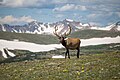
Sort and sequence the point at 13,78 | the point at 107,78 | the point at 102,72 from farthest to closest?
the point at 13,78, the point at 102,72, the point at 107,78

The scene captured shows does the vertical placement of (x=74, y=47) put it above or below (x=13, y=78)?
below

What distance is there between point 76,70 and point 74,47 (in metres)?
14.9

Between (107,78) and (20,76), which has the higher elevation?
(107,78)

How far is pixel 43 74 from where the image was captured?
→ 2584cm

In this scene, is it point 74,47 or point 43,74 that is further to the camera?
point 74,47

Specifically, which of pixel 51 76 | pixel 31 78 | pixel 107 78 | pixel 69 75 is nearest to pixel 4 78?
pixel 31 78

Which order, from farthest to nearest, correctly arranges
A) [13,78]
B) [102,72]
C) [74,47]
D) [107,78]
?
1. [74,47]
2. [13,78]
3. [102,72]
4. [107,78]

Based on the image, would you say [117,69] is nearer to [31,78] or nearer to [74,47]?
[31,78]

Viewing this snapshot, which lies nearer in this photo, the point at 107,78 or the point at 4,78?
the point at 107,78

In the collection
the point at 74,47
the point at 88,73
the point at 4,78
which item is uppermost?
the point at 88,73

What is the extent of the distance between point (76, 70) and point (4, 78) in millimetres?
7022

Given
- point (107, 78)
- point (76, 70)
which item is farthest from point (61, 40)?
point (107, 78)

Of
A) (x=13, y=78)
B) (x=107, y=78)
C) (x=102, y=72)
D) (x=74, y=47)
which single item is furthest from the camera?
(x=74, y=47)

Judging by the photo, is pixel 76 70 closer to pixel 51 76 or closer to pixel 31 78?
pixel 51 76
